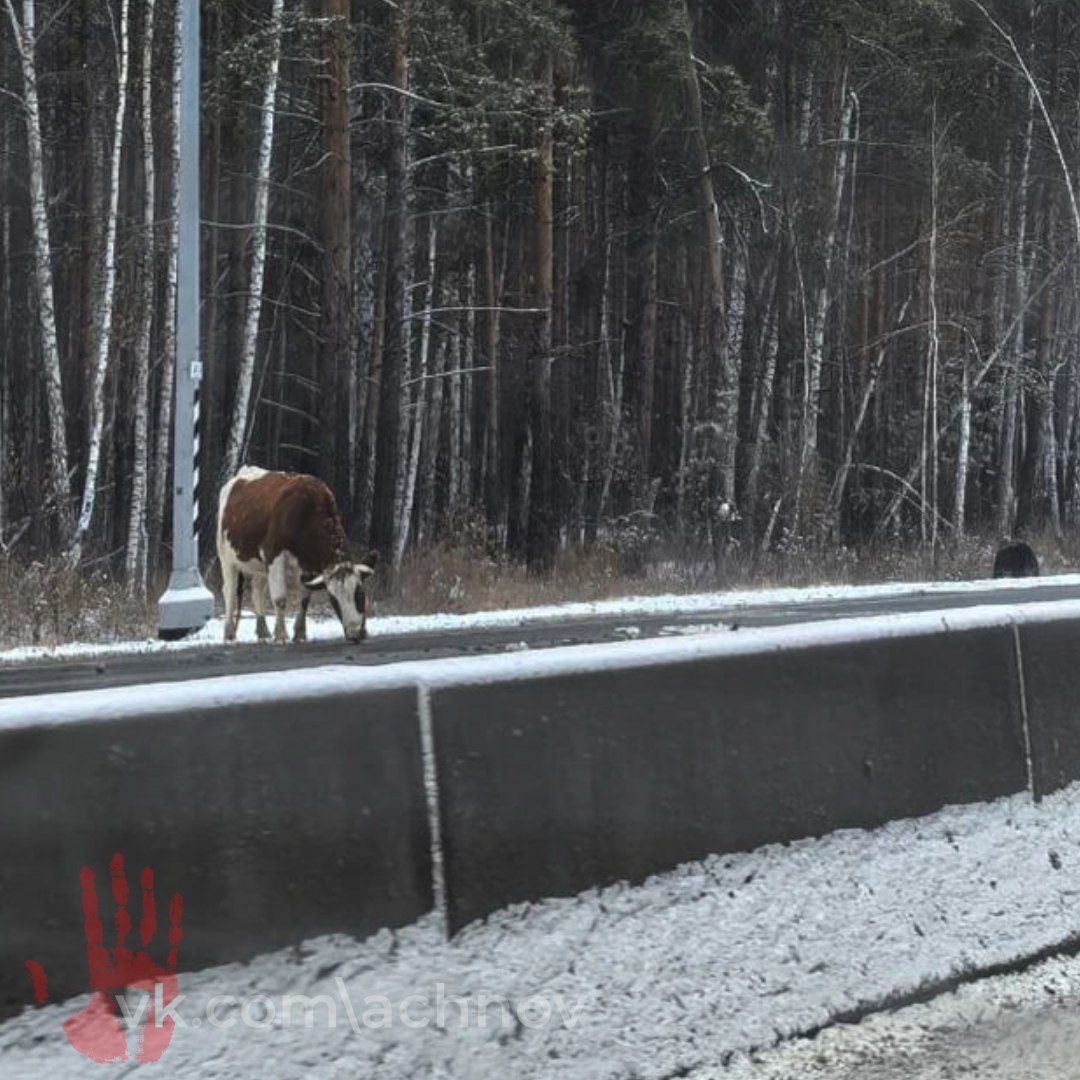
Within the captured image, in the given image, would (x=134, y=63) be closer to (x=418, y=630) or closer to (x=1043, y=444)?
(x=418, y=630)

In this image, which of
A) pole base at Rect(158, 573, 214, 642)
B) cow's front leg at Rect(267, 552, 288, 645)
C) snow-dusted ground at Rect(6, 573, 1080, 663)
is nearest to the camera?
cow's front leg at Rect(267, 552, 288, 645)

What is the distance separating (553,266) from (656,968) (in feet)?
96.7

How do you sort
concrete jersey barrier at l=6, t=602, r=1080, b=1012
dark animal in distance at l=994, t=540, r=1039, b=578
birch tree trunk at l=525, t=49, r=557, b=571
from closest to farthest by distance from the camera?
concrete jersey barrier at l=6, t=602, r=1080, b=1012 < dark animal in distance at l=994, t=540, r=1039, b=578 < birch tree trunk at l=525, t=49, r=557, b=571

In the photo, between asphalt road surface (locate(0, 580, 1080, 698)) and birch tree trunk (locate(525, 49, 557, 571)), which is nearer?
asphalt road surface (locate(0, 580, 1080, 698))

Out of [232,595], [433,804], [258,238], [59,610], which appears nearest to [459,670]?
[433,804]

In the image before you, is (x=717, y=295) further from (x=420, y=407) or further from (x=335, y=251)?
(x=335, y=251)

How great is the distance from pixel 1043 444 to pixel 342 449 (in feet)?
76.1

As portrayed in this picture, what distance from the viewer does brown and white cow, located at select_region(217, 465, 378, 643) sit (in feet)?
39.4

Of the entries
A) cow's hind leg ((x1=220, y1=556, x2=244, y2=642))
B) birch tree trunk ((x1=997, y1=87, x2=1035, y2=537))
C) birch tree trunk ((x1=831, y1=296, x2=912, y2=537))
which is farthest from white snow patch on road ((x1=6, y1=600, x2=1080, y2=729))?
birch tree trunk ((x1=997, y1=87, x2=1035, y2=537))

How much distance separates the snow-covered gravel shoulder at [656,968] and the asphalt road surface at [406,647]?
3.60 m

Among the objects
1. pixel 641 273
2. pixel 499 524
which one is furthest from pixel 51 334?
pixel 641 273

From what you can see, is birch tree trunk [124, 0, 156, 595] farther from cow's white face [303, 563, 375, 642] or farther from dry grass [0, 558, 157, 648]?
cow's white face [303, 563, 375, 642]

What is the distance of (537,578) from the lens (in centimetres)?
2117

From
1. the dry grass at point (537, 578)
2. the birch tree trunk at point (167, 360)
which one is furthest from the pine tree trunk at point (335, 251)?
the dry grass at point (537, 578)
